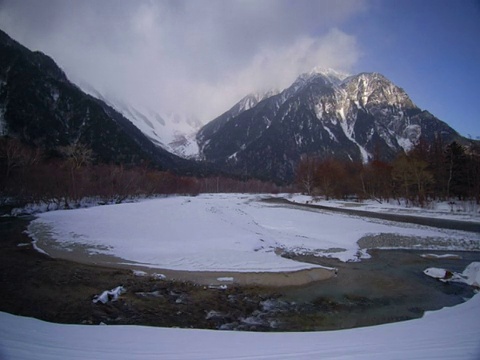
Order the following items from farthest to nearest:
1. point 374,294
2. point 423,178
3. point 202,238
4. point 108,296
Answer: point 423,178
point 202,238
point 374,294
point 108,296

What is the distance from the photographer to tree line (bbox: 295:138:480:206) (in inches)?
1770

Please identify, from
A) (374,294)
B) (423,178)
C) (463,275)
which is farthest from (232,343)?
(423,178)

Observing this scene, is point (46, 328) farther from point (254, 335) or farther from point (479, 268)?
point (479, 268)

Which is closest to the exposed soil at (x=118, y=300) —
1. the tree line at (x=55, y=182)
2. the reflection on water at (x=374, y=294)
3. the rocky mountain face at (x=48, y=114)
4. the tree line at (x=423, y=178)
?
the reflection on water at (x=374, y=294)

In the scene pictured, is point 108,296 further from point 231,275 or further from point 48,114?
point 48,114

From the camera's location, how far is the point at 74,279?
11.3m

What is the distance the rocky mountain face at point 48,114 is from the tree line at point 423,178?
93165 mm

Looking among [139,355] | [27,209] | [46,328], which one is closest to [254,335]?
[139,355]

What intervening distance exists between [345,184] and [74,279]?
72.6m

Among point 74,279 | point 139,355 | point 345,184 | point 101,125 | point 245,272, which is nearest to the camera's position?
point 139,355

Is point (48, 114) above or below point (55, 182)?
above

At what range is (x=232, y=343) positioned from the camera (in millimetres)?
5320

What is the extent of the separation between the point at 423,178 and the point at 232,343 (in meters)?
54.3

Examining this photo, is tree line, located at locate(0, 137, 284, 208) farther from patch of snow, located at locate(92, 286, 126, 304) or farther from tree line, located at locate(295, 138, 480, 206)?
tree line, located at locate(295, 138, 480, 206)
